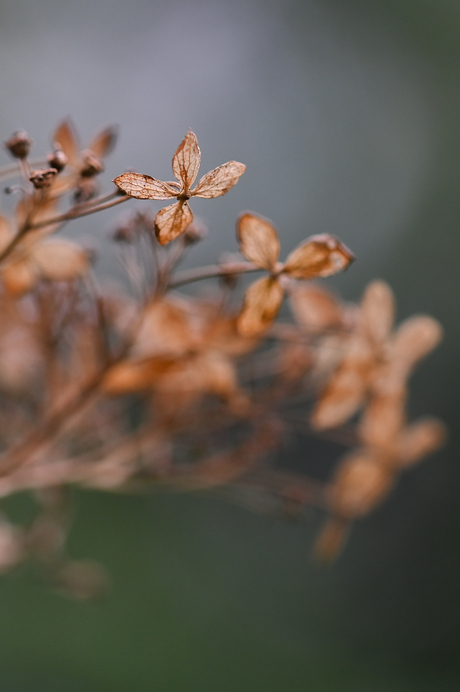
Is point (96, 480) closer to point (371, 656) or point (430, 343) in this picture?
point (430, 343)

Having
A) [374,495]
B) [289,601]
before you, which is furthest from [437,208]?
[374,495]

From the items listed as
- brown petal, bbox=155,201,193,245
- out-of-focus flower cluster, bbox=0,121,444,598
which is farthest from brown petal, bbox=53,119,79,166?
brown petal, bbox=155,201,193,245

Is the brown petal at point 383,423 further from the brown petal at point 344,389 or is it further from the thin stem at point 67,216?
the thin stem at point 67,216

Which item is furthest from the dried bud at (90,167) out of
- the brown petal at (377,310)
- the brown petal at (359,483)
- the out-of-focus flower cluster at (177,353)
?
the brown petal at (359,483)

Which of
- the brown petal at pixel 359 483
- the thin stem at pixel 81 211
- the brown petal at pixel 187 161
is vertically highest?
the brown petal at pixel 187 161

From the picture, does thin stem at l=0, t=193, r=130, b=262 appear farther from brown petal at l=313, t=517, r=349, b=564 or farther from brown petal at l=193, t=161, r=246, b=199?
brown petal at l=313, t=517, r=349, b=564

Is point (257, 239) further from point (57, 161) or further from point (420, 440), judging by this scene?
point (420, 440)

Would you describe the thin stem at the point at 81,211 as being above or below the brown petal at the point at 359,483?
above
